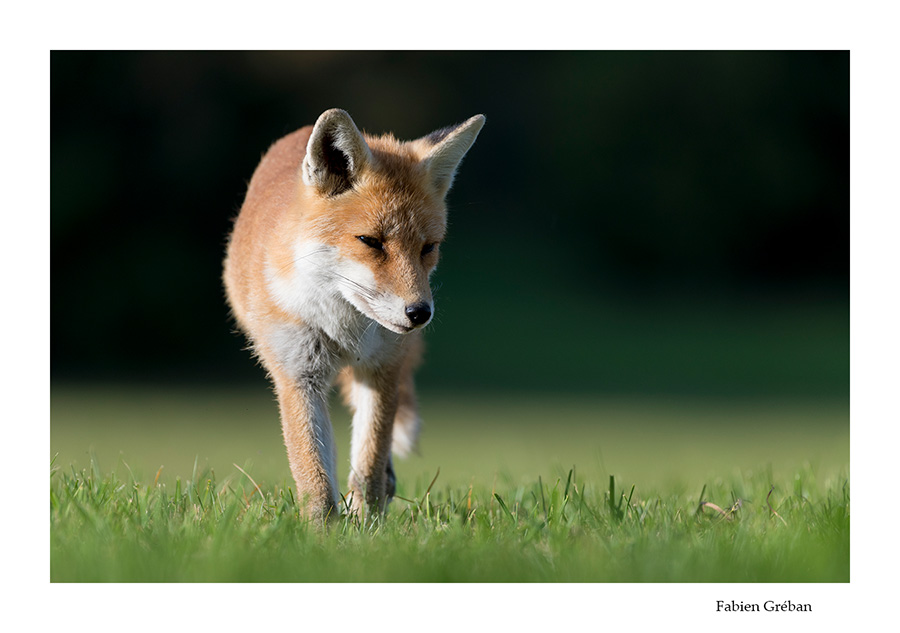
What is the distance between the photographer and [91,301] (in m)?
12.9

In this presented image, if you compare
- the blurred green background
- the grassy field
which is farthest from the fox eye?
the blurred green background

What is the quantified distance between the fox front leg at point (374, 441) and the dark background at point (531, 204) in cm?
838

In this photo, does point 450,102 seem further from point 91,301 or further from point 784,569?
point 784,569

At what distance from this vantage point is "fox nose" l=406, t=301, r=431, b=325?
12.6 feet

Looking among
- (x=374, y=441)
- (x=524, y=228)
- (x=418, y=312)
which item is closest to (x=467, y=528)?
(x=374, y=441)

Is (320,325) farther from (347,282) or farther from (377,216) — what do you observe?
(377,216)

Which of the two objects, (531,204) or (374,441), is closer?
(374,441)

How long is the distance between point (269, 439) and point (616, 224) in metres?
8.20

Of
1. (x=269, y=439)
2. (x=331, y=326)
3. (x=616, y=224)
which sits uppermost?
(x=616, y=224)

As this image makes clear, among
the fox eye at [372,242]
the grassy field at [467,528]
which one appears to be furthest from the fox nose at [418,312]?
the grassy field at [467,528]

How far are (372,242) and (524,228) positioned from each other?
11.5m

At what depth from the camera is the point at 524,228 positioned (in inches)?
605

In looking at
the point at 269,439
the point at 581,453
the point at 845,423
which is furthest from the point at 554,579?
the point at 845,423

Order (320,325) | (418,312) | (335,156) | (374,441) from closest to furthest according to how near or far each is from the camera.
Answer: (418,312) < (335,156) < (320,325) < (374,441)
